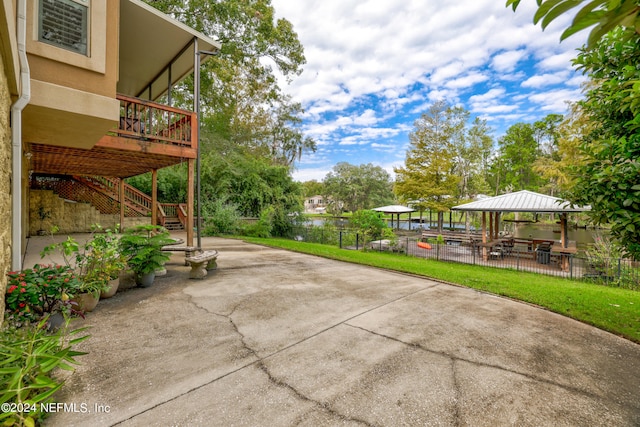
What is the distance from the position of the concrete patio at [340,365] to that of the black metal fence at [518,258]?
6.02 m

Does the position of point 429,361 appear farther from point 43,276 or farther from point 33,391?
point 43,276

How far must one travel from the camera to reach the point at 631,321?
426 cm

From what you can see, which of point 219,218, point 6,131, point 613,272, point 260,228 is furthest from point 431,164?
point 6,131

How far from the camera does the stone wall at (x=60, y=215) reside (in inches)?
404

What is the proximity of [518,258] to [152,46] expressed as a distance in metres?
13.8

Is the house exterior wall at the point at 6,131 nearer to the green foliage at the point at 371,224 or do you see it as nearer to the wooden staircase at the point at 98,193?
the wooden staircase at the point at 98,193

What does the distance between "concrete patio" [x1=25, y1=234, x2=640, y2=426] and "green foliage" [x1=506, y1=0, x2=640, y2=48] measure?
8.38ft

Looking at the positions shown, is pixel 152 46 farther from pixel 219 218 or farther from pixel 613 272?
pixel 613 272

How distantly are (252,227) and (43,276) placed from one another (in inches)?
505

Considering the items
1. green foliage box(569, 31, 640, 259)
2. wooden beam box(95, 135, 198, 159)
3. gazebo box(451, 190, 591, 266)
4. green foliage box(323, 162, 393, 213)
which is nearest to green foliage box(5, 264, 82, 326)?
wooden beam box(95, 135, 198, 159)

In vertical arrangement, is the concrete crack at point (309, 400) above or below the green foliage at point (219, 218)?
below

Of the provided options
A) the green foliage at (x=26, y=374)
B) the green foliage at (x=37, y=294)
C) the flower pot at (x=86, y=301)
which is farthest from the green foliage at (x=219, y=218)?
the green foliage at (x=26, y=374)

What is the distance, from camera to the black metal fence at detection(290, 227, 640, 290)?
327 inches

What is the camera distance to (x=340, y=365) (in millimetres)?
2891
